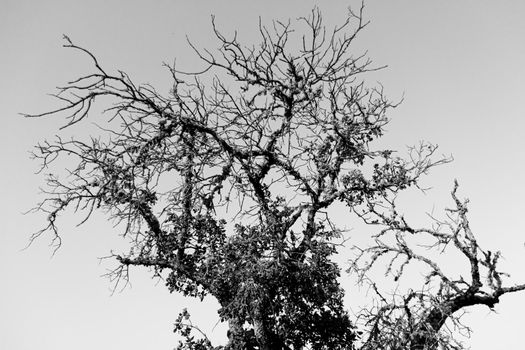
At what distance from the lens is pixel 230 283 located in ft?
27.3

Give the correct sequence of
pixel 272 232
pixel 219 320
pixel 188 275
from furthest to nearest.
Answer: pixel 188 275
pixel 219 320
pixel 272 232

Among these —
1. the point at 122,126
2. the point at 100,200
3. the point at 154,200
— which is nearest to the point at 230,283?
the point at 154,200

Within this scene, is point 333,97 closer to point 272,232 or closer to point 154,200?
point 272,232

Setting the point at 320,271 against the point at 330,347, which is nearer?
the point at 320,271

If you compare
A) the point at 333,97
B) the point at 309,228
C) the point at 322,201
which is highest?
the point at 333,97

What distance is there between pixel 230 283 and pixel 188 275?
1.51 meters

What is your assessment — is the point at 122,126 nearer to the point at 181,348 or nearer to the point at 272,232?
the point at 272,232

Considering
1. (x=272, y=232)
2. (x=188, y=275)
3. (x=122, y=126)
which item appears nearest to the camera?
(x=122, y=126)

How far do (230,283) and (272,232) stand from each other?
133 cm

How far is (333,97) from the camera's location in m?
9.17

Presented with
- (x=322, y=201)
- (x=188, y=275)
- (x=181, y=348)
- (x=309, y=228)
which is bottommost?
(x=181, y=348)

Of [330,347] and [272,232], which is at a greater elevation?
[272,232]

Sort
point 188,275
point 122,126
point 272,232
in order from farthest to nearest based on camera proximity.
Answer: point 188,275, point 272,232, point 122,126

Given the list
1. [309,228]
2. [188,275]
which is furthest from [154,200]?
[309,228]
